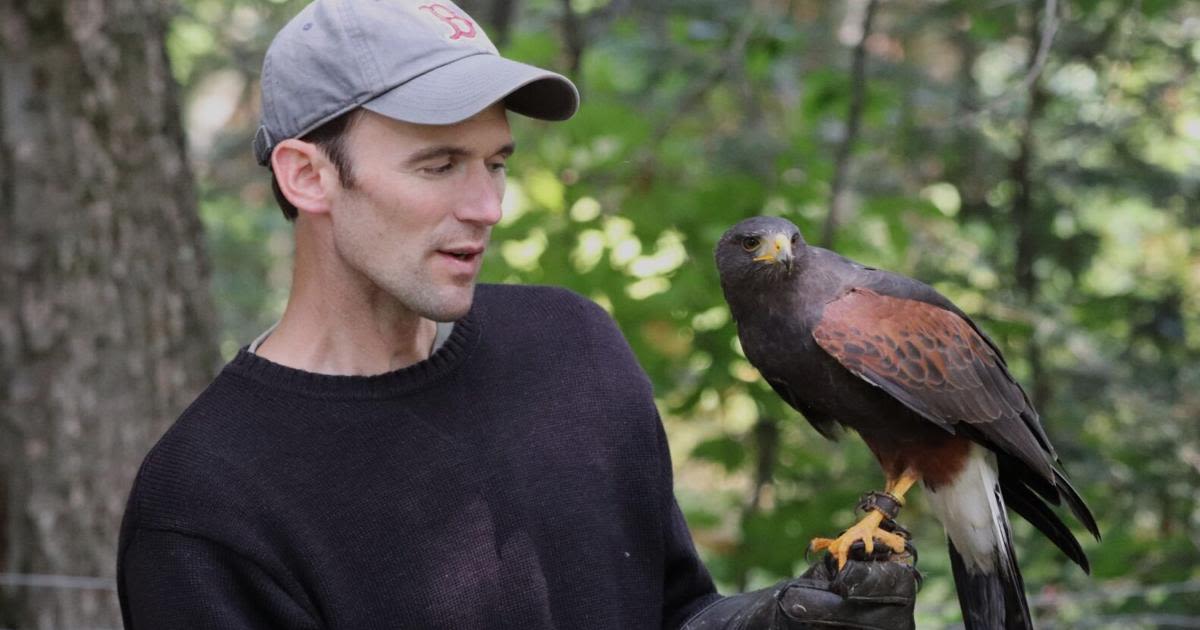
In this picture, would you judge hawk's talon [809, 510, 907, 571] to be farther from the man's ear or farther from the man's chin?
A: the man's ear

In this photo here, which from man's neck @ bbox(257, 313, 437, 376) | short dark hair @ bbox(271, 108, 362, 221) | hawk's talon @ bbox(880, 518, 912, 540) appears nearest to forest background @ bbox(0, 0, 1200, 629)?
hawk's talon @ bbox(880, 518, 912, 540)

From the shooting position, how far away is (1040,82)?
5.36 metres

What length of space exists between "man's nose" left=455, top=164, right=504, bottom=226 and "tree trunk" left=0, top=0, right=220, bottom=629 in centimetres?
220

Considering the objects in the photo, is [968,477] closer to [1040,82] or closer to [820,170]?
[820,170]

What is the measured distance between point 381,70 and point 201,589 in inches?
36.6

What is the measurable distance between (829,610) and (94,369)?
8.82 feet

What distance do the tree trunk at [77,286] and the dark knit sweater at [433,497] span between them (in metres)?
1.87

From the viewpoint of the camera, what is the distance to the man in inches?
79.4

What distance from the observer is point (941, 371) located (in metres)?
2.47

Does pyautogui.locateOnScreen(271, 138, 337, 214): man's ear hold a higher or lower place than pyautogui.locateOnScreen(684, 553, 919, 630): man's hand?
higher

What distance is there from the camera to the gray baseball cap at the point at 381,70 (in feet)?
6.81

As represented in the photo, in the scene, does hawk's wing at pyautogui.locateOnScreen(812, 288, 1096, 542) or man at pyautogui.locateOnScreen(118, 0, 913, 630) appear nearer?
man at pyautogui.locateOnScreen(118, 0, 913, 630)

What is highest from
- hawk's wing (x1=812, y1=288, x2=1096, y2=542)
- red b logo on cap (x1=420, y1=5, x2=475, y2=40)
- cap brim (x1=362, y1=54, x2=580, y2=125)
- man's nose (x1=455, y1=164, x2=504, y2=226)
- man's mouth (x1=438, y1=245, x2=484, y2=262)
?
red b logo on cap (x1=420, y1=5, x2=475, y2=40)

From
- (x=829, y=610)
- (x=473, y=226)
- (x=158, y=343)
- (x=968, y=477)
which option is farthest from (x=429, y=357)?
(x=158, y=343)
